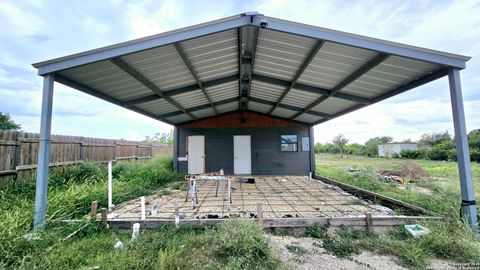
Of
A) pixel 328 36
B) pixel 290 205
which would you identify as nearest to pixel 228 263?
pixel 290 205

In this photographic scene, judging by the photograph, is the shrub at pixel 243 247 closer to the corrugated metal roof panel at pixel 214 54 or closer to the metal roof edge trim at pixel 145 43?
the metal roof edge trim at pixel 145 43

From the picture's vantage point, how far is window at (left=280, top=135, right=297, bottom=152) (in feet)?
36.9

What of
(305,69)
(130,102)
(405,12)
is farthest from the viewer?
(405,12)

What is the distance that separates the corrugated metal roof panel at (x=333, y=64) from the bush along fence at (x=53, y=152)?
6.59 meters

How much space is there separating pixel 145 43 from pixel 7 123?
595 inches

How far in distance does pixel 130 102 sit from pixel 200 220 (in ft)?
12.8

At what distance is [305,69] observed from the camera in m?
5.10

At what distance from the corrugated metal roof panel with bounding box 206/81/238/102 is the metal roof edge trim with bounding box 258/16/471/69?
3.52 meters

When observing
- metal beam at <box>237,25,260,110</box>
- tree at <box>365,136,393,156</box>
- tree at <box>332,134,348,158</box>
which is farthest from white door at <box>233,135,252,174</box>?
tree at <box>365,136,393,156</box>

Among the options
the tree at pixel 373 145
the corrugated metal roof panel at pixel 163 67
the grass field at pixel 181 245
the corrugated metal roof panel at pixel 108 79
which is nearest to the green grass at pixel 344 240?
the grass field at pixel 181 245

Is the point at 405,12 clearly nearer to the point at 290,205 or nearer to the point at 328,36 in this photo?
the point at 328,36

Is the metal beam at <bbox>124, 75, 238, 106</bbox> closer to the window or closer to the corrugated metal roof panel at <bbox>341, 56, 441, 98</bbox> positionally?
the corrugated metal roof panel at <bbox>341, 56, 441, 98</bbox>

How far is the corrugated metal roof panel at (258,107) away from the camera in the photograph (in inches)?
378

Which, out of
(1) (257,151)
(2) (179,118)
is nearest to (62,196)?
(2) (179,118)
